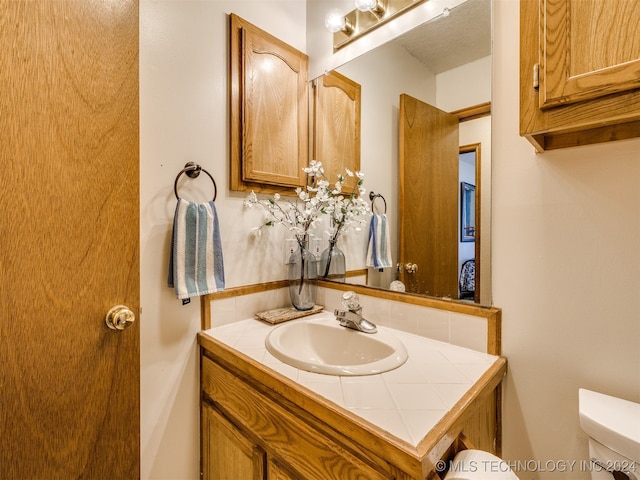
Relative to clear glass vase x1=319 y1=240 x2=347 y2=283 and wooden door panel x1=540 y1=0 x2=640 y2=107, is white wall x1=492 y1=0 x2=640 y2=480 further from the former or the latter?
clear glass vase x1=319 y1=240 x2=347 y2=283

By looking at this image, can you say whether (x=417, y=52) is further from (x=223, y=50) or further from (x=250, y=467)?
(x=250, y=467)

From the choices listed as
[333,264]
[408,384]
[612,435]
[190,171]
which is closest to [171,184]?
[190,171]

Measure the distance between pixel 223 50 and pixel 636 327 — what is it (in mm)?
1645

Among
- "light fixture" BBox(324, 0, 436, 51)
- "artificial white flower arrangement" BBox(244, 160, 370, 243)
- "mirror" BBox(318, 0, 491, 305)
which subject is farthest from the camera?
"artificial white flower arrangement" BBox(244, 160, 370, 243)

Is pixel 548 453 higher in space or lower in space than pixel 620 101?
lower

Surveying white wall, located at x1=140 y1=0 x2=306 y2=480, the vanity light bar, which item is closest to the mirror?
the vanity light bar

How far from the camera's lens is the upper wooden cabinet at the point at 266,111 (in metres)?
1.30

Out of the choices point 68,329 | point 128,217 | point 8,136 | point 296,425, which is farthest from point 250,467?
point 8,136

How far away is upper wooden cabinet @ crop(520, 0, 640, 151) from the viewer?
546 millimetres

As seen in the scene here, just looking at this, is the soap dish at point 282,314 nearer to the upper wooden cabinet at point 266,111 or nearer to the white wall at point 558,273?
the upper wooden cabinet at point 266,111

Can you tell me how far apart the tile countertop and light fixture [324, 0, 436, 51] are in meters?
1.30

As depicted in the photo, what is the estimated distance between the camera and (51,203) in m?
0.80

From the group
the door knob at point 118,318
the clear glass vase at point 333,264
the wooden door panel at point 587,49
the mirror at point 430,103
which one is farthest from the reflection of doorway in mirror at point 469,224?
the door knob at point 118,318

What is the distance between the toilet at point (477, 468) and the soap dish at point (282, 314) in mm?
792
